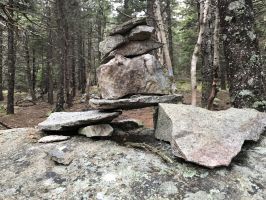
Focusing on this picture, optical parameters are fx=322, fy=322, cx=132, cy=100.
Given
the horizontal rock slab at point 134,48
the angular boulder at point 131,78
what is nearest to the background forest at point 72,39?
the horizontal rock slab at point 134,48

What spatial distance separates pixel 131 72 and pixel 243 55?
1.87 meters

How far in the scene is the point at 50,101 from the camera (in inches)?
995

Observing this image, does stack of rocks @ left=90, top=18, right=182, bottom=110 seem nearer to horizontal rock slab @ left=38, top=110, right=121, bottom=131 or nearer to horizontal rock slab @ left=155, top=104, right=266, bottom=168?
horizontal rock slab @ left=38, top=110, right=121, bottom=131

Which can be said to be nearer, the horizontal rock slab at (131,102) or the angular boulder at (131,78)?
the horizontal rock slab at (131,102)

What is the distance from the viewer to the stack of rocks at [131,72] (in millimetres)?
5176

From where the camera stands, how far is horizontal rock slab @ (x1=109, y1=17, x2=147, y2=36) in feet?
17.7

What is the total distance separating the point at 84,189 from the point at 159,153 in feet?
3.70

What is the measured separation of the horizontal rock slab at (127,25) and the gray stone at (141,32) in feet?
0.23

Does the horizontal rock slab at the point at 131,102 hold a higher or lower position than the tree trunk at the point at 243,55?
lower

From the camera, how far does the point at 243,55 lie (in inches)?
209

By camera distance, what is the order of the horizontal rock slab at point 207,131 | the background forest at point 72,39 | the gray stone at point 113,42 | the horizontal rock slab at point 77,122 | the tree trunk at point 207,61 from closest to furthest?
the horizontal rock slab at point 207,131 < the horizontal rock slab at point 77,122 < the gray stone at point 113,42 < the tree trunk at point 207,61 < the background forest at point 72,39

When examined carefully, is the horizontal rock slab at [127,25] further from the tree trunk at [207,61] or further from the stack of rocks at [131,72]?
the tree trunk at [207,61]

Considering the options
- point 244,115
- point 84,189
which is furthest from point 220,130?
point 84,189

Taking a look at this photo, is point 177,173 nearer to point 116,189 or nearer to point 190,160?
point 190,160
